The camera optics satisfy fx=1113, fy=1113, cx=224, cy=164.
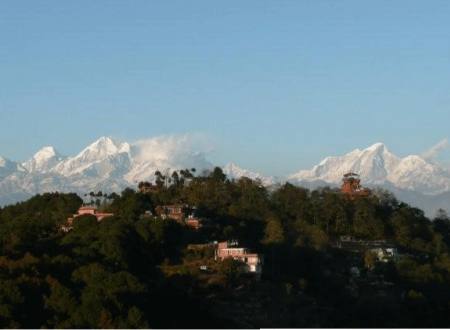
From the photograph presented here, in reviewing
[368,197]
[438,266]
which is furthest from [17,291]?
[368,197]

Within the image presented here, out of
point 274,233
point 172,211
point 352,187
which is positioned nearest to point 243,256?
point 274,233

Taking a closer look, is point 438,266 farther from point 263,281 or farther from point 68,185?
point 68,185

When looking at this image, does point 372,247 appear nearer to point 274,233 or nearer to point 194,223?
point 274,233

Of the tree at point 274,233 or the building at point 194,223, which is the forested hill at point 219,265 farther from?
the building at point 194,223

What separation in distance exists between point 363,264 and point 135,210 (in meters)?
9.65

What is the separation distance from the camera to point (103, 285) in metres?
31.1

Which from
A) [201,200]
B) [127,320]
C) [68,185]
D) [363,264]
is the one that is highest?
[68,185]

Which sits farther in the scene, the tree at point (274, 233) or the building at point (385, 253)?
the building at point (385, 253)

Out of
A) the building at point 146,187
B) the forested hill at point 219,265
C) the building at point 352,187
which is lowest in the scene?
the forested hill at point 219,265

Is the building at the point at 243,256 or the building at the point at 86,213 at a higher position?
the building at the point at 86,213

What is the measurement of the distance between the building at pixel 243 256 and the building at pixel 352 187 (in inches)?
672

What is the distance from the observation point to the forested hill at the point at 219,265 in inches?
1219

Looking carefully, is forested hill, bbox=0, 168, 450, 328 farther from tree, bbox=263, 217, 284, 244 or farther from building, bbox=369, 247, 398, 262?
building, bbox=369, 247, 398, 262

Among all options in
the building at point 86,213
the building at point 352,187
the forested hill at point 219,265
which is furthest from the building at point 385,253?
the building at point 86,213
